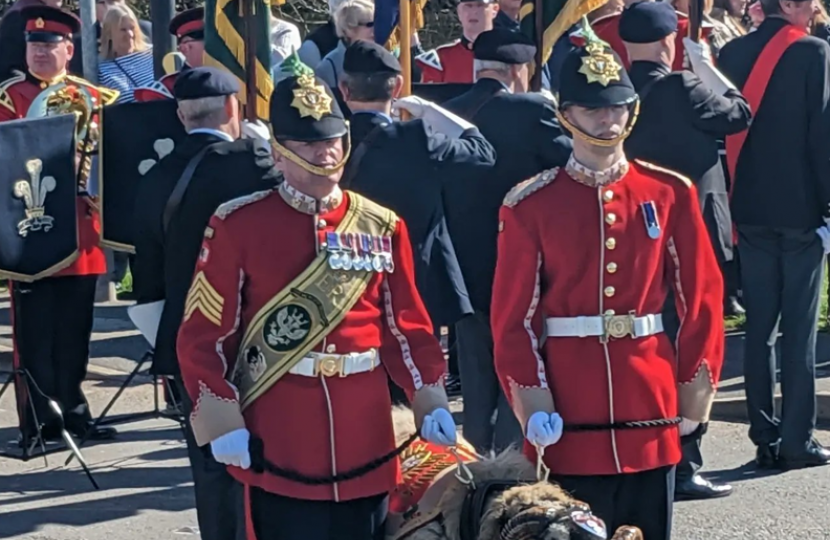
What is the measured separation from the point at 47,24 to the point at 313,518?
4.77m

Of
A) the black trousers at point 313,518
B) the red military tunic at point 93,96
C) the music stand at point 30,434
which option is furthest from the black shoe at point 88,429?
the black trousers at point 313,518

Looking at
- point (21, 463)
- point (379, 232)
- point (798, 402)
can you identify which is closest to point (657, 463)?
point (379, 232)

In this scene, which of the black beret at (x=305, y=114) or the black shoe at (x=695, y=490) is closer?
the black beret at (x=305, y=114)

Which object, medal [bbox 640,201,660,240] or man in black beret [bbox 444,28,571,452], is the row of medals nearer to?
medal [bbox 640,201,660,240]

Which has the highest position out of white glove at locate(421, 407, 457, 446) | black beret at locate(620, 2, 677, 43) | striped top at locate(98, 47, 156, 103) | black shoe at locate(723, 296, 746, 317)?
black beret at locate(620, 2, 677, 43)

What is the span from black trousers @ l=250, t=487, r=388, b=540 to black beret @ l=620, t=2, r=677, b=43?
2.88 m

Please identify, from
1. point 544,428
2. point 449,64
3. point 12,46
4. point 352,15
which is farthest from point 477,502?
point 449,64

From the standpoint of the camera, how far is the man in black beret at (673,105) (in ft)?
21.8

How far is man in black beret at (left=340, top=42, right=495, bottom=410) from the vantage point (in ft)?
21.2

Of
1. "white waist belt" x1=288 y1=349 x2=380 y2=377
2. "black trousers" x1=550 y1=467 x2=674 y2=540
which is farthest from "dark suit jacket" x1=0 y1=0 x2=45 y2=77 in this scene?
"black trousers" x1=550 y1=467 x2=674 y2=540

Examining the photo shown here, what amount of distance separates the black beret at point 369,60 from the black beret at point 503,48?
2.09 ft

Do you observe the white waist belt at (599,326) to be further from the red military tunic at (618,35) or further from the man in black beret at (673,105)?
the red military tunic at (618,35)

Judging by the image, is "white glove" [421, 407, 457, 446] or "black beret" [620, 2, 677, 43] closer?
"white glove" [421, 407, 457, 446]

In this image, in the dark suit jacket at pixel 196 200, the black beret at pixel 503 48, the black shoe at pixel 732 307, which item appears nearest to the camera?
the dark suit jacket at pixel 196 200
